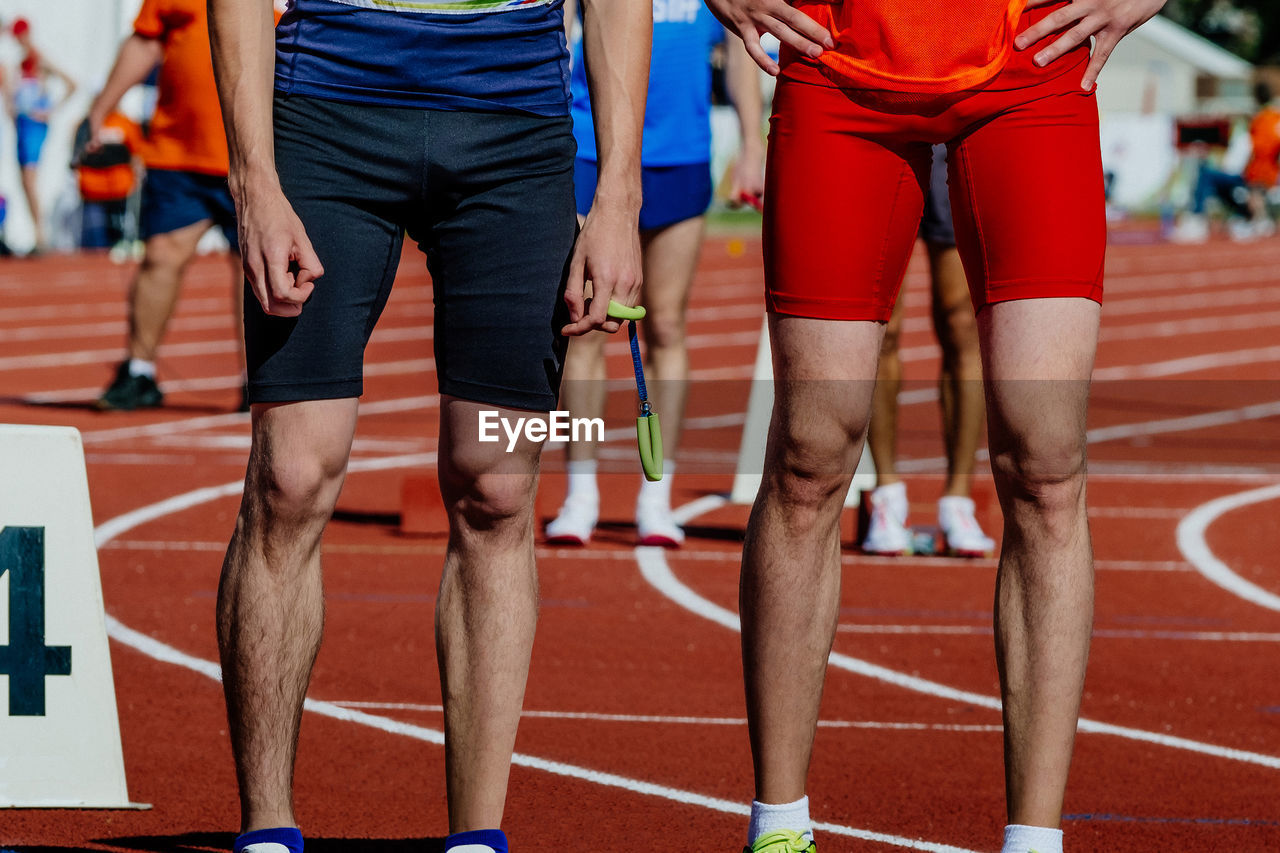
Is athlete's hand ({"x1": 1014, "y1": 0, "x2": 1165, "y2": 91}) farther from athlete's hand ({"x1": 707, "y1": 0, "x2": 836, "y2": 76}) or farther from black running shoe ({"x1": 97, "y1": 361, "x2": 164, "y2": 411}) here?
black running shoe ({"x1": 97, "y1": 361, "x2": 164, "y2": 411})

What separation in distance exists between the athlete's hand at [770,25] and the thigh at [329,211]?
1.90ft

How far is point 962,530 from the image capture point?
6.69 m

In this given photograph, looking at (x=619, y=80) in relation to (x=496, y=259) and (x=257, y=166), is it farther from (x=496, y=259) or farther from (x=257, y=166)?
(x=257, y=166)

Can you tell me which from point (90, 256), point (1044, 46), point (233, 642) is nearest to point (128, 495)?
point (233, 642)

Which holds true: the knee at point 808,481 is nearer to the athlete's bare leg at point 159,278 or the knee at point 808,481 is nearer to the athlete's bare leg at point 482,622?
the athlete's bare leg at point 482,622

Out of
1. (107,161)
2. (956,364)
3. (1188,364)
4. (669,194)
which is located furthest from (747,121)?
(1188,364)

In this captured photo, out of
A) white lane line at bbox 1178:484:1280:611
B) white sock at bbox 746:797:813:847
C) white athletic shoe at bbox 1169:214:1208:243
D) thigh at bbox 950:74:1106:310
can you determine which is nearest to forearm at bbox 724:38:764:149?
white lane line at bbox 1178:484:1280:611

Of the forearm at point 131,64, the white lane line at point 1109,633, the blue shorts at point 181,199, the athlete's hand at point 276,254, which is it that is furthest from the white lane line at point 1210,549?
the forearm at point 131,64

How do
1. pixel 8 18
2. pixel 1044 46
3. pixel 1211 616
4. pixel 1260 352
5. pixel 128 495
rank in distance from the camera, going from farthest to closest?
pixel 8 18, pixel 1260 352, pixel 128 495, pixel 1211 616, pixel 1044 46

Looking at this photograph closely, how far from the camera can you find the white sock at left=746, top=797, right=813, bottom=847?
3.23 meters

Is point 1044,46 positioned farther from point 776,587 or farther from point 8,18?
point 8,18

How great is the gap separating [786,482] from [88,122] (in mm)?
Answer: 7799

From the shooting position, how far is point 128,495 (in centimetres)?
766

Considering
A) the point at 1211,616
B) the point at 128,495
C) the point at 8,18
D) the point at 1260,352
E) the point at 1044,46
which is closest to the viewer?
the point at 1044,46
